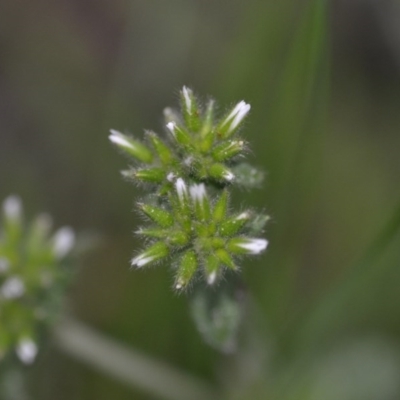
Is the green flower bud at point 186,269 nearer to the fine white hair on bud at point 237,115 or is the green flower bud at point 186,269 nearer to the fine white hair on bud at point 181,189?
the fine white hair on bud at point 181,189

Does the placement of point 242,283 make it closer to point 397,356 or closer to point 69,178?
point 397,356

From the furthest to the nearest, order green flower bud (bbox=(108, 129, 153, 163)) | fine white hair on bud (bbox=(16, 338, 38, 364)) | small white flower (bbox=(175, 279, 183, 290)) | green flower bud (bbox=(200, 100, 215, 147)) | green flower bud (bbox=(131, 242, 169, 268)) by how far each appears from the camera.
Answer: fine white hair on bud (bbox=(16, 338, 38, 364)) → green flower bud (bbox=(108, 129, 153, 163)) → green flower bud (bbox=(200, 100, 215, 147)) → green flower bud (bbox=(131, 242, 169, 268)) → small white flower (bbox=(175, 279, 183, 290))

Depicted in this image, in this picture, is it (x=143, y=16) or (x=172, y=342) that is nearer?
(x=172, y=342)

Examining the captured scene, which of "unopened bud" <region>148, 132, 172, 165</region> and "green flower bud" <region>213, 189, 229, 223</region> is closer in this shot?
"green flower bud" <region>213, 189, 229, 223</region>

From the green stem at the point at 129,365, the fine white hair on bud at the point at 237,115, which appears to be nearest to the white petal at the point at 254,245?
the fine white hair on bud at the point at 237,115

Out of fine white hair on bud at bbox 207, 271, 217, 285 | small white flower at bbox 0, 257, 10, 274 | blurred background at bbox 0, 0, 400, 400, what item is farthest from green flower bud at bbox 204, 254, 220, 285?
small white flower at bbox 0, 257, 10, 274

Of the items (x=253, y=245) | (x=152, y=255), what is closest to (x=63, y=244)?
(x=152, y=255)

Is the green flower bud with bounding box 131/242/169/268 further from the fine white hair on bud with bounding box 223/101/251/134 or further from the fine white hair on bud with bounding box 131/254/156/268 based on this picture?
the fine white hair on bud with bounding box 223/101/251/134

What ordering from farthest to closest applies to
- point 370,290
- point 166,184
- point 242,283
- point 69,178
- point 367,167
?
point 69,178 < point 367,167 < point 370,290 < point 242,283 < point 166,184

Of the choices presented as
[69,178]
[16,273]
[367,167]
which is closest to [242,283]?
[16,273]
